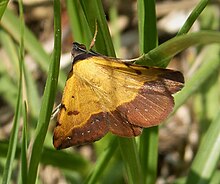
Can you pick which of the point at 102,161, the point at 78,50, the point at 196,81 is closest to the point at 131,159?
the point at 102,161

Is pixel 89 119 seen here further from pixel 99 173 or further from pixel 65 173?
pixel 65 173

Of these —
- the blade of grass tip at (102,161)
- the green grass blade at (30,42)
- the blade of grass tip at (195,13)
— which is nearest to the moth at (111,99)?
the blade of grass tip at (195,13)

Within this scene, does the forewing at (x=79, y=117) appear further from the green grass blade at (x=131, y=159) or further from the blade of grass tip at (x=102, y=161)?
the blade of grass tip at (x=102, y=161)

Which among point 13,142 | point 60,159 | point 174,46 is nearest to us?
point 174,46

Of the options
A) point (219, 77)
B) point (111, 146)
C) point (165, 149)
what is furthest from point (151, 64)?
point (165, 149)

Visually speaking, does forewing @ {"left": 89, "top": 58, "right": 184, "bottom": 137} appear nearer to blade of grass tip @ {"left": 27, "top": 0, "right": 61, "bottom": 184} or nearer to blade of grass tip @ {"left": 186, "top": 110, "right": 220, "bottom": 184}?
blade of grass tip @ {"left": 27, "top": 0, "right": 61, "bottom": 184}

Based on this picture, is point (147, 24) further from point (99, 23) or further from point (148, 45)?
point (99, 23)
